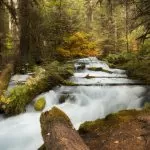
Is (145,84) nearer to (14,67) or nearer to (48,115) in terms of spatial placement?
(14,67)

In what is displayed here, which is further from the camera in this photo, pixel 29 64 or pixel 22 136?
pixel 29 64

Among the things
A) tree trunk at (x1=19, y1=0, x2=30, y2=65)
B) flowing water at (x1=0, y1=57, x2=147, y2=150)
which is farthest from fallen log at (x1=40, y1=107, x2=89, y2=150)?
tree trunk at (x1=19, y1=0, x2=30, y2=65)

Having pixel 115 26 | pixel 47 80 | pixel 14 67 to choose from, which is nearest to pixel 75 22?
pixel 115 26

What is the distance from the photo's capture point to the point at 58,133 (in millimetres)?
4969

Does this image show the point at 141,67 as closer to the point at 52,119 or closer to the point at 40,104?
the point at 40,104

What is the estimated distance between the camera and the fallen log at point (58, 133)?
14.9 ft

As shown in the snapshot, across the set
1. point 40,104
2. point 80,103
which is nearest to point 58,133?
point 40,104

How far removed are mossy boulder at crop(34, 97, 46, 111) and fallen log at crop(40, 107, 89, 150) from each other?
4600 millimetres

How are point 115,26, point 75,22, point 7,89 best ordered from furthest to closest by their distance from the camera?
point 115,26
point 75,22
point 7,89

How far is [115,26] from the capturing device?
3152cm

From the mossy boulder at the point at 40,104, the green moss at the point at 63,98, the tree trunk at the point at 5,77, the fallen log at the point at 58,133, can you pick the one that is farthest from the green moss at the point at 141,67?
the fallen log at the point at 58,133

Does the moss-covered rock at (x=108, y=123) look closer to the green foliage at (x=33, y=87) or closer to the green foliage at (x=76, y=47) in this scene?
the green foliage at (x=33, y=87)

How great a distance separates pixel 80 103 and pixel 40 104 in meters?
1.67

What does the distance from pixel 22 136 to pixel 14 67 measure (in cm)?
609
